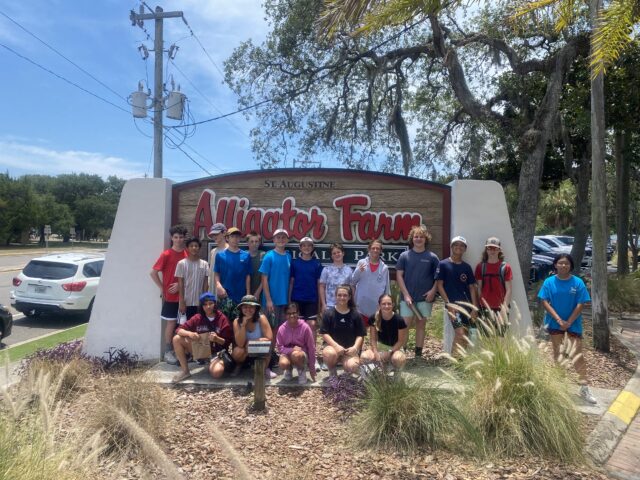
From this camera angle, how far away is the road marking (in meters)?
5.05

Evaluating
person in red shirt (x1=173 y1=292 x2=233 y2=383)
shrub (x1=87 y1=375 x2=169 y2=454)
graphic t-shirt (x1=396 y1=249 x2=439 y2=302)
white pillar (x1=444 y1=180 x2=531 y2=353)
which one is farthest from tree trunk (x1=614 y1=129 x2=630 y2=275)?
shrub (x1=87 y1=375 x2=169 y2=454)

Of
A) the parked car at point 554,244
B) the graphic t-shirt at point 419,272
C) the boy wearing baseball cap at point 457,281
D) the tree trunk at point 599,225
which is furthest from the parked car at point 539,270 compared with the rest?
the graphic t-shirt at point 419,272

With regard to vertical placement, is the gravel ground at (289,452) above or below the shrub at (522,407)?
below

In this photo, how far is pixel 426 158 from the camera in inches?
655

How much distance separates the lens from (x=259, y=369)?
483 cm

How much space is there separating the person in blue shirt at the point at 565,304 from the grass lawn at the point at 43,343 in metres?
6.91

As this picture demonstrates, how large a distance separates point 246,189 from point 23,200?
170ft

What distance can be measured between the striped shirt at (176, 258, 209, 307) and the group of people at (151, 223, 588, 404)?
0.5 inches

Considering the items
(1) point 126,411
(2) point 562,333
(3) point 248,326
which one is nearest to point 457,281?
(2) point 562,333

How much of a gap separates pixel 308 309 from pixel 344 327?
0.83m

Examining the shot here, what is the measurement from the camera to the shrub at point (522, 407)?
3861 mm

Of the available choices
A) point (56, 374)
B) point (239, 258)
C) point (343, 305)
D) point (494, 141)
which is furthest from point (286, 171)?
point (494, 141)

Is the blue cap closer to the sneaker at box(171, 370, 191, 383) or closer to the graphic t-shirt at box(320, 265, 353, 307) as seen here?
the sneaker at box(171, 370, 191, 383)

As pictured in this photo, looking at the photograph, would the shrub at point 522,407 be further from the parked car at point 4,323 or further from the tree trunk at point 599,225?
the parked car at point 4,323
